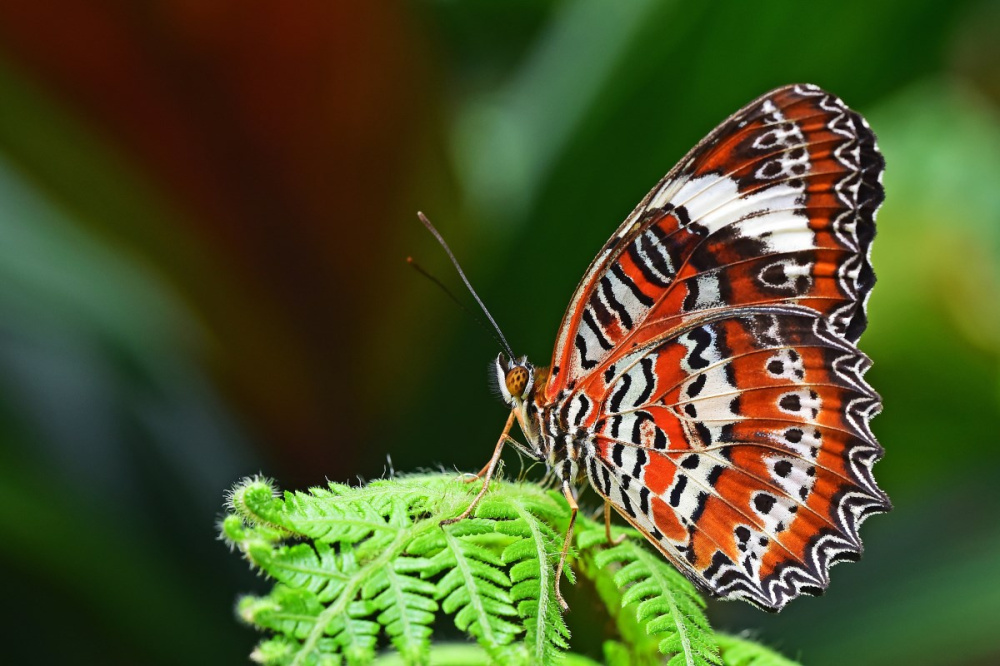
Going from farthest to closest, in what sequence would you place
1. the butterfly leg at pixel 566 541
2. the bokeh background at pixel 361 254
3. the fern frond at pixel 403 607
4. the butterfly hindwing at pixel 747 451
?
the bokeh background at pixel 361 254 → the butterfly hindwing at pixel 747 451 → the butterfly leg at pixel 566 541 → the fern frond at pixel 403 607

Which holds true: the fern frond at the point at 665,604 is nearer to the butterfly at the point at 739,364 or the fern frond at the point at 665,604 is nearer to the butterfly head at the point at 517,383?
the butterfly at the point at 739,364

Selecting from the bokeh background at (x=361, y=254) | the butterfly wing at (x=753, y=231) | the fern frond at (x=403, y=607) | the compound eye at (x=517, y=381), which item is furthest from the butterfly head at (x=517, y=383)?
the bokeh background at (x=361, y=254)

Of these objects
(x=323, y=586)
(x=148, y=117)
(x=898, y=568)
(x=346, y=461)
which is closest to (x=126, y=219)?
(x=148, y=117)

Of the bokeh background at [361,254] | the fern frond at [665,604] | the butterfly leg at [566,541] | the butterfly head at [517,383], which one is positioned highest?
the bokeh background at [361,254]

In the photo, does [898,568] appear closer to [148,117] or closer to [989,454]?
[989,454]

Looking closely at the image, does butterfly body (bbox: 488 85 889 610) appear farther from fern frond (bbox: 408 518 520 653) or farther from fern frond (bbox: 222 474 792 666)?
fern frond (bbox: 408 518 520 653)

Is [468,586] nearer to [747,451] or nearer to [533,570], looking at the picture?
[533,570]

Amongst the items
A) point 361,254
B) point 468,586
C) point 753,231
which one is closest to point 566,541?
point 468,586

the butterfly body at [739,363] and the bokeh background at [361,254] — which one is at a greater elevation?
the bokeh background at [361,254]
